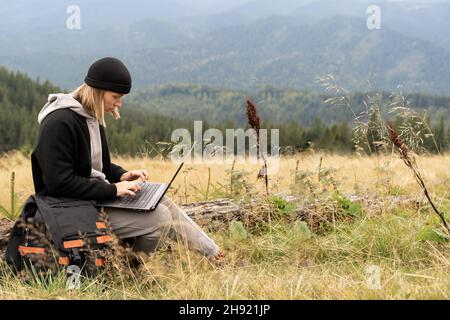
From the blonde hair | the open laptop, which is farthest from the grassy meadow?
the blonde hair

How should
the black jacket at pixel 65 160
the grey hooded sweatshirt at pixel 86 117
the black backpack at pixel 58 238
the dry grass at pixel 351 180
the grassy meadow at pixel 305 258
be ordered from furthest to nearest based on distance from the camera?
the dry grass at pixel 351 180, the grey hooded sweatshirt at pixel 86 117, the black jacket at pixel 65 160, the black backpack at pixel 58 238, the grassy meadow at pixel 305 258

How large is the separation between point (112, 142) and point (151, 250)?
48844 millimetres

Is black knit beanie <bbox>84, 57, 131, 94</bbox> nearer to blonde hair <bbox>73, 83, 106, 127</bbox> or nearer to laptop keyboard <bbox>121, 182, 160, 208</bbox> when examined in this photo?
blonde hair <bbox>73, 83, 106, 127</bbox>

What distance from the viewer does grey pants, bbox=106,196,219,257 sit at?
12.3 ft

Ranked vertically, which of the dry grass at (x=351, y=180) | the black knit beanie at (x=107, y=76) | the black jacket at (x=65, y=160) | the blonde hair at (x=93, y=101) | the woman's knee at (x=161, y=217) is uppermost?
the black knit beanie at (x=107, y=76)

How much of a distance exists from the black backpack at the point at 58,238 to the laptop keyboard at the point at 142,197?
0.25 m

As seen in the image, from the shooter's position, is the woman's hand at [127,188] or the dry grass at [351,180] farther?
the dry grass at [351,180]

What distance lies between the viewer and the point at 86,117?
3.74 meters

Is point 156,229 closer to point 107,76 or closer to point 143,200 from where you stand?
point 143,200

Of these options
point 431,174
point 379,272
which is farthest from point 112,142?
point 379,272

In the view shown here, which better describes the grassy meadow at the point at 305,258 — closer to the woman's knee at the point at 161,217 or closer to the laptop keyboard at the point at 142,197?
the woman's knee at the point at 161,217

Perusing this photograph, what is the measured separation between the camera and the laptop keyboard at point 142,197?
3.75 meters

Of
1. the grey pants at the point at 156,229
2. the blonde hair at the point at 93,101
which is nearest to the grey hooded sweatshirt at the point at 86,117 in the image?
the blonde hair at the point at 93,101

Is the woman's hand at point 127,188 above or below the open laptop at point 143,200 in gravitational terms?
above
